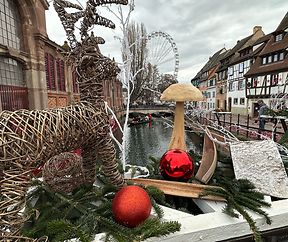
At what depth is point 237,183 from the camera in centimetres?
126

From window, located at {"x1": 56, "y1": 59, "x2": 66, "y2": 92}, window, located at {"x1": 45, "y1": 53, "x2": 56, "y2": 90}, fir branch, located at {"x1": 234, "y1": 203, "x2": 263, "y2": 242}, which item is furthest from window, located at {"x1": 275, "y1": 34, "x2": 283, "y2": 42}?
fir branch, located at {"x1": 234, "y1": 203, "x2": 263, "y2": 242}

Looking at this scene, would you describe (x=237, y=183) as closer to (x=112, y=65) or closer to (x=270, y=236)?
(x=270, y=236)

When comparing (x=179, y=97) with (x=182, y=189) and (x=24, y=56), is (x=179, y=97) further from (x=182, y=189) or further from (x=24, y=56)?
(x=24, y=56)

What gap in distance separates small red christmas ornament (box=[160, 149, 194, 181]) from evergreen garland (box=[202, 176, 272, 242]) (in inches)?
8.0

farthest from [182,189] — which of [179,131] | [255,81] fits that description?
[255,81]

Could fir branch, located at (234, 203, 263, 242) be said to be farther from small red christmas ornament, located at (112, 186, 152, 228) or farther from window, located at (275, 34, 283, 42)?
window, located at (275, 34, 283, 42)

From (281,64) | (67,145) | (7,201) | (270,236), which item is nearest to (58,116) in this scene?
(67,145)

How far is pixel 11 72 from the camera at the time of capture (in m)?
7.75

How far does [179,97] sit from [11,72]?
27.2 feet

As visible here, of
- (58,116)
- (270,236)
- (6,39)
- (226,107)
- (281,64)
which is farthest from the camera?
(226,107)

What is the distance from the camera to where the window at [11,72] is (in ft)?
23.7

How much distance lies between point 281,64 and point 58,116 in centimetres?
1732

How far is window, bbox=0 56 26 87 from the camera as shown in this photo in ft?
23.7

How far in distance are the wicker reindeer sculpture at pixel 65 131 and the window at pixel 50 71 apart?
9.58m
